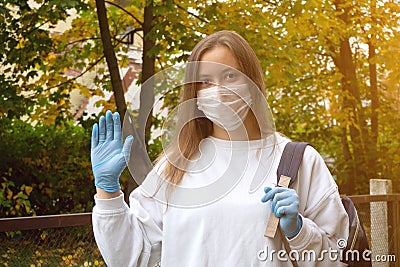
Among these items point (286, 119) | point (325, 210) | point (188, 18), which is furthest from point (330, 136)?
point (325, 210)

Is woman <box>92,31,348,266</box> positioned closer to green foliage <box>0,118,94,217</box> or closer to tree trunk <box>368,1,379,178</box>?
green foliage <box>0,118,94,217</box>

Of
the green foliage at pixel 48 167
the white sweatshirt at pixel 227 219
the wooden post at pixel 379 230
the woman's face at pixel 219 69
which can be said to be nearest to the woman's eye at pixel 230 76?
the woman's face at pixel 219 69

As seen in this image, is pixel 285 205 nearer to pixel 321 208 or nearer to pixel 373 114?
pixel 321 208

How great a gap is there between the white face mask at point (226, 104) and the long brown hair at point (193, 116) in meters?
0.05

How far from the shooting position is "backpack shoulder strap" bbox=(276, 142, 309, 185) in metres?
1.67

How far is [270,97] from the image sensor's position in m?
8.24

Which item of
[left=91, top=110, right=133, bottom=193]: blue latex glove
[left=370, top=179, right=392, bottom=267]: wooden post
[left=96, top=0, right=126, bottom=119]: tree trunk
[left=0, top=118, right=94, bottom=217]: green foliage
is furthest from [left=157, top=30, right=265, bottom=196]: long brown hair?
[left=0, top=118, right=94, bottom=217]: green foliage

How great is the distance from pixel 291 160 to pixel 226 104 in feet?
0.77

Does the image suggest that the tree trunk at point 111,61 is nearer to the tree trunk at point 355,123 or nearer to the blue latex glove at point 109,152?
the tree trunk at point 355,123

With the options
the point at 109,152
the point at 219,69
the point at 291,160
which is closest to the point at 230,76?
the point at 219,69

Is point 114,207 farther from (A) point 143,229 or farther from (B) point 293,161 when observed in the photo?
(B) point 293,161

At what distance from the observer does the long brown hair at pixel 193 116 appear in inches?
69.6

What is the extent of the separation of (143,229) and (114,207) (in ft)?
0.42

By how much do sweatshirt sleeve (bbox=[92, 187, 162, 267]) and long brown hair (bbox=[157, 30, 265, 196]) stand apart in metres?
0.10
